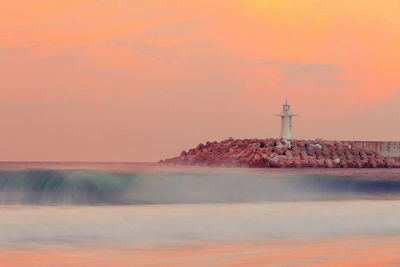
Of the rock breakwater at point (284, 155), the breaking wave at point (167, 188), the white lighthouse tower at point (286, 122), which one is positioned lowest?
the breaking wave at point (167, 188)

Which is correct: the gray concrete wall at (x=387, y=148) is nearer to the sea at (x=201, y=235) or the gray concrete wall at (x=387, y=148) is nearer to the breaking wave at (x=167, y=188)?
the breaking wave at (x=167, y=188)

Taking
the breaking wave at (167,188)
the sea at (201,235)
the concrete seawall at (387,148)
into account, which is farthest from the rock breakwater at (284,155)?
the sea at (201,235)

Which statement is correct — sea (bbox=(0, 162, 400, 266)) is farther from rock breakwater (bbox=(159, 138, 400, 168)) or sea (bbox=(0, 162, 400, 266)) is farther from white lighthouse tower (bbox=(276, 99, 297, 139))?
white lighthouse tower (bbox=(276, 99, 297, 139))

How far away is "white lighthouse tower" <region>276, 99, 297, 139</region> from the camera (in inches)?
1363

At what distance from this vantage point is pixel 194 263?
175 inches

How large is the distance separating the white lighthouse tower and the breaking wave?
1777 centimetres

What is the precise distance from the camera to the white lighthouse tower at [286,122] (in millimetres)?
34625

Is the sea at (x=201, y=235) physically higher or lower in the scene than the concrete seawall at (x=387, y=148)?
lower

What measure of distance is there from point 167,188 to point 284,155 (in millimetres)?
13159

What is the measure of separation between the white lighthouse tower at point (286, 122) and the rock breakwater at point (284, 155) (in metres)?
3.82

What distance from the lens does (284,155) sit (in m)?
26.4

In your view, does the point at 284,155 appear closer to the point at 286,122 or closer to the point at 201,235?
the point at 286,122

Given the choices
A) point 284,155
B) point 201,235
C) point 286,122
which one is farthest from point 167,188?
point 286,122

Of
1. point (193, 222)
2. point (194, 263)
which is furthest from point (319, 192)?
point (194, 263)
